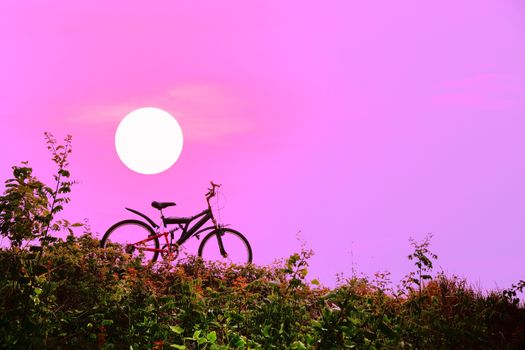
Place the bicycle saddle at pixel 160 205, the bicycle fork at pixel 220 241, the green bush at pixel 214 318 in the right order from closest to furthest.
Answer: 1. the green bush at pixel 214 318
2. the bicycle saddle at pixel 160 205
3. the bicycle fork at pixel 220 241

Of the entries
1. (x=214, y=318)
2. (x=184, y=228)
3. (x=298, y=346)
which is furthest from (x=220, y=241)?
(x=298, y=346)

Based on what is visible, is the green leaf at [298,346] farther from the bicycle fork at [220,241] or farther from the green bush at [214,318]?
the bicycle fork at [220,241]

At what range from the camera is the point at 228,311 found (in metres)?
6.63

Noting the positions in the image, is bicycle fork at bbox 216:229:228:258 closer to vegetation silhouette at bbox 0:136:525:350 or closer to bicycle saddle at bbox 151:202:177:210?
bicycle saddle at bbox 151:202:177:210

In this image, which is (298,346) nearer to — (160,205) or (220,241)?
(160,205)

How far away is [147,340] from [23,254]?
4.94ft

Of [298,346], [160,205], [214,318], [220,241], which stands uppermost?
[160,205]

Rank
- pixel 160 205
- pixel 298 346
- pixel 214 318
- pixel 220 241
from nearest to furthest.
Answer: pixel 298 346
pixel 214 318
pixel 160 205
pixel 220 241

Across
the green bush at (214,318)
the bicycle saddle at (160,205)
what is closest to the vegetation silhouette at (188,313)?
the green bush at (214,318)

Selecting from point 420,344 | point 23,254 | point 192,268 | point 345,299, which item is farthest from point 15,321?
point 192,268

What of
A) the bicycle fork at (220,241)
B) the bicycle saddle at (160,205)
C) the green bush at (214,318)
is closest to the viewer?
the green bush at (214,318)

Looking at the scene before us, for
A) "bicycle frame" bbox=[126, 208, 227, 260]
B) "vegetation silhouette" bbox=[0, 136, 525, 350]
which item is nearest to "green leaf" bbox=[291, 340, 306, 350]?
"vegetation silhouette" bbox=[0, 136, 525, 350]

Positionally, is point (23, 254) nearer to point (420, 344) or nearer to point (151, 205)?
point (420, 344)

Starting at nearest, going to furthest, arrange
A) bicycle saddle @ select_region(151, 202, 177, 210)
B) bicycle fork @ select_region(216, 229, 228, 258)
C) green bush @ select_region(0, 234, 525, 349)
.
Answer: green bush @ select_region(0, 234, 525, 349) < bicycle saddle @ select_region(151, 202, 177, 210) < bicycle fork @ select_region(216, 229, 228, 258)
